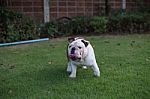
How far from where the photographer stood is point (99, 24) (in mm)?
10391

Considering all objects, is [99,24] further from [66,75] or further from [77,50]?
[77,50]

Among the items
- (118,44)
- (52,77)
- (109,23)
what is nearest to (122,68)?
(52,77)

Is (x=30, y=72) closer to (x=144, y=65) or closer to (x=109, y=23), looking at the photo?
(x=144, y=65)

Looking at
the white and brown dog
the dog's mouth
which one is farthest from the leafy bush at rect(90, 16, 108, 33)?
the dog's mouth

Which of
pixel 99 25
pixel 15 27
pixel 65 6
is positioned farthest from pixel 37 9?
pixel 99 25

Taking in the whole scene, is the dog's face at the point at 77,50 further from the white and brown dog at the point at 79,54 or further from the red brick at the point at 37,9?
the red brick at the point at 37,9

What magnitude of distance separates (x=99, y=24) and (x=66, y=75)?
5476 millimetres

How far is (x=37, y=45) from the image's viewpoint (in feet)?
28.0

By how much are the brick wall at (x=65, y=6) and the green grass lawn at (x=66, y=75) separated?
10.5 ft

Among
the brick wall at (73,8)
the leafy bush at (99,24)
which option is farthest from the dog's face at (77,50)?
the brick wall at (73,8)

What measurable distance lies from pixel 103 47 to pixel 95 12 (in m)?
4.70

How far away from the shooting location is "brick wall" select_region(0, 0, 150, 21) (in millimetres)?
10862

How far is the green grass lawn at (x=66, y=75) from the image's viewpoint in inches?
166

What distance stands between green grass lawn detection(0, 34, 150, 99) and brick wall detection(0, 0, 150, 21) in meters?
3.21
